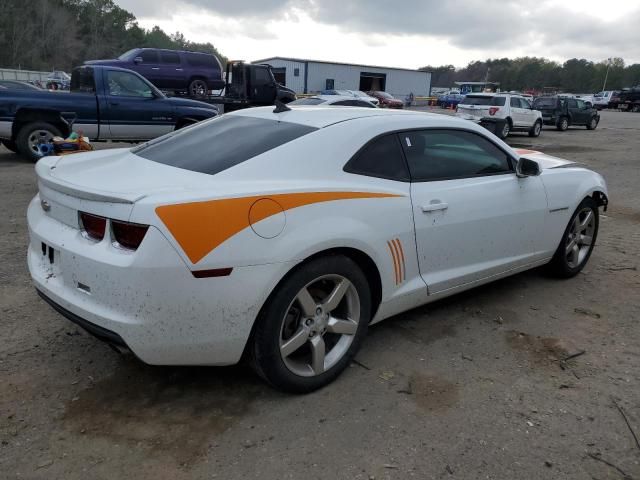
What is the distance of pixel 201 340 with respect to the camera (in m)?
2.45

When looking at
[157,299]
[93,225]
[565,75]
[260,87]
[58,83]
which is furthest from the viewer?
[565,75]

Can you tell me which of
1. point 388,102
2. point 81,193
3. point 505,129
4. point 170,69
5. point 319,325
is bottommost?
point 505,129

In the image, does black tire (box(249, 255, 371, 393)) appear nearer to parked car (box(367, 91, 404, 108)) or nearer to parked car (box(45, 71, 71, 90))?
parked car (box(45, 71, 71, 90))

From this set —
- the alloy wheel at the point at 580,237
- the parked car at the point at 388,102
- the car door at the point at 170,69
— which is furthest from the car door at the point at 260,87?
the parked car at the point at 388,102

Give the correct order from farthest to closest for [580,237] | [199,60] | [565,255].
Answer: [199,60], [580,237], [565,255]

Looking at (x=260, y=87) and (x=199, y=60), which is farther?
(x=199, y=60)

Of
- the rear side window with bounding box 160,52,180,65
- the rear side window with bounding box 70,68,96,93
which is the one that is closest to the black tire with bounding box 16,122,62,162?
the rear side window with bounding box 70,68,96,93

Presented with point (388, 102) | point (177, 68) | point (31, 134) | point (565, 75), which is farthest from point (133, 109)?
point (565, 75)

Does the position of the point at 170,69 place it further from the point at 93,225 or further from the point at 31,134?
the point at 93,225

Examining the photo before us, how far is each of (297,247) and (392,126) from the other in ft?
3.95

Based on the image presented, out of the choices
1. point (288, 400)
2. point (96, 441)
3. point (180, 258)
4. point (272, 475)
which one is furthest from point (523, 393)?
point (96, 441)

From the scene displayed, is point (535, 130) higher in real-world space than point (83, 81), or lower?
lower

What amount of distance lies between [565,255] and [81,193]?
386 centimetres

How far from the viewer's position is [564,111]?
77.7ft
